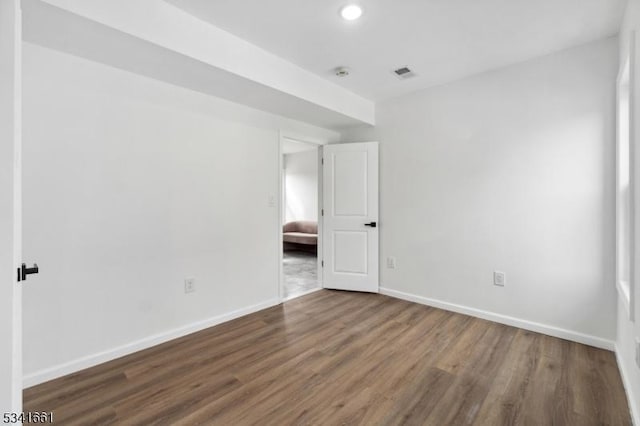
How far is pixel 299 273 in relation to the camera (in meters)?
5.08

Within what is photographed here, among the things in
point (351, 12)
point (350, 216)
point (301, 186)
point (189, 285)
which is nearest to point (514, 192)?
point (350, 216)

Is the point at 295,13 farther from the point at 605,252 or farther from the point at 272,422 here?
the point at 605,252

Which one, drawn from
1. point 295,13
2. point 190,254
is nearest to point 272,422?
point 190,254

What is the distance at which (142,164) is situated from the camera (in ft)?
7.96

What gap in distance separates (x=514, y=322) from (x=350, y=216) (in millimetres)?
2067

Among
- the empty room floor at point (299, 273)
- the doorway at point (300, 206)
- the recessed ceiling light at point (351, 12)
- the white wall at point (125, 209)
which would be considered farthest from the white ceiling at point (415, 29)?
the doorway at point (300, 206)

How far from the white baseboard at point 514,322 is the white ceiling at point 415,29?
239 centimetres

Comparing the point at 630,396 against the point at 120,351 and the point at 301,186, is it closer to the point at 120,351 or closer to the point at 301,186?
the point at 120,351

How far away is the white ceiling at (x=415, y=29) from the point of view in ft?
6.58

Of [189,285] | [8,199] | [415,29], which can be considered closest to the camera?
[8,199]

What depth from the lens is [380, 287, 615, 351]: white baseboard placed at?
7.97 feet

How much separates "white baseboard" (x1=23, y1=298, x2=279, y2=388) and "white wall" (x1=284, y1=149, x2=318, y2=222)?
463 cm

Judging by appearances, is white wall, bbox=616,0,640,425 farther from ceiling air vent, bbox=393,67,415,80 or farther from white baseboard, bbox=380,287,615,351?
ceiling air vent, bbox=393,67,415,80

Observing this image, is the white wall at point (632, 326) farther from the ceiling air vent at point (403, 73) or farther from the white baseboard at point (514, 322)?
the ceiling air vent at point (403, 73)
